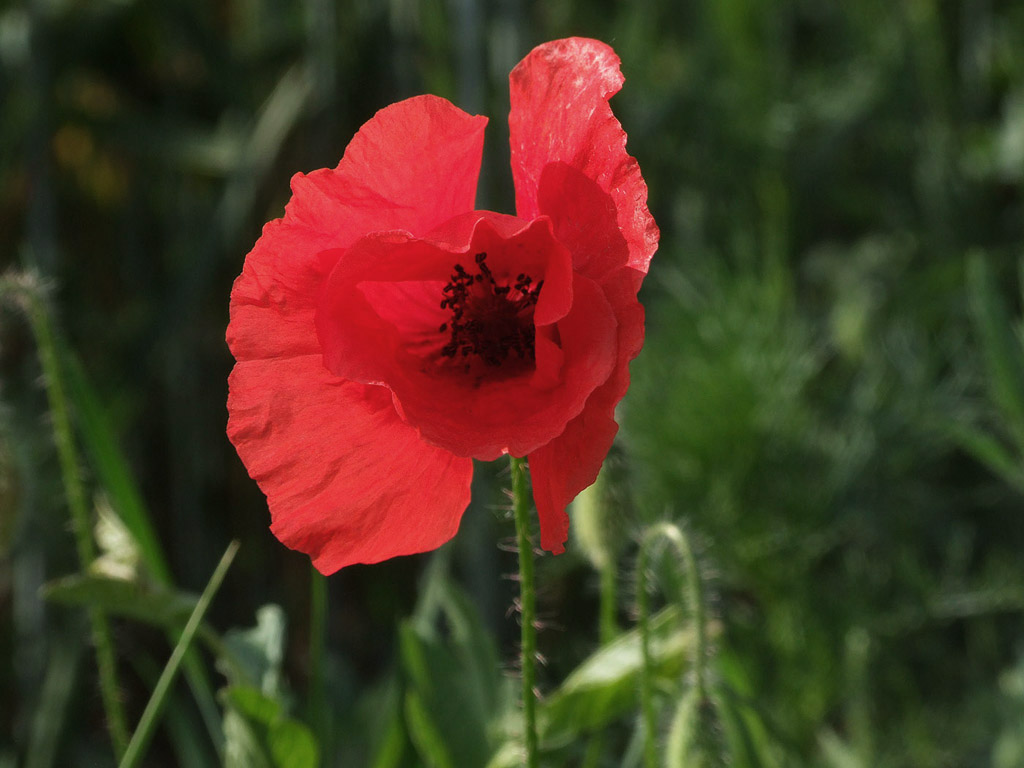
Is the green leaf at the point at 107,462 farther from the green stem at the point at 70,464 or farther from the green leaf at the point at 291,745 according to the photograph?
the green leaf at the point at 291,745

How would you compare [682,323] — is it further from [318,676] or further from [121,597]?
[121,597]

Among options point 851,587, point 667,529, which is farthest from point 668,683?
point 851,587

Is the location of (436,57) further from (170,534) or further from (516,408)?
(516,408)

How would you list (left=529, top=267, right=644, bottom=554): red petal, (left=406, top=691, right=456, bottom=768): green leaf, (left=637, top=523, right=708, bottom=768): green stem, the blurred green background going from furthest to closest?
1. the blurred green background
2. (left=406, top=691, right=456, bottom=768): green leaf
3. (left=637, top=523, right=708, bottom=768): green stem
4. (left=529, top=267, right=644, bottom=554): red petal

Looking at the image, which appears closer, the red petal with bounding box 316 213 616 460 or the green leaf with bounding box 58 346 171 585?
the red petal with bounding box 316 213 616 460

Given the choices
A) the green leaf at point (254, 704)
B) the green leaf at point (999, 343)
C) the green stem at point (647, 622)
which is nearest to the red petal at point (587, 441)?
the green stem at point (647, 622)

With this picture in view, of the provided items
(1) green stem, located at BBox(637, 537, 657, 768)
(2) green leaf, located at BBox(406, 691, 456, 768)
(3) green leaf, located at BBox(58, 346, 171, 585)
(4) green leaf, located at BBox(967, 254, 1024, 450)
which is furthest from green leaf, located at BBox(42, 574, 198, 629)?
(4) green leaf, located at BBox(967, 254, 1024, 450)

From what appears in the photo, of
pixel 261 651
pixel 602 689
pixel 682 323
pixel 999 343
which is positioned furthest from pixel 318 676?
pixel 682 323

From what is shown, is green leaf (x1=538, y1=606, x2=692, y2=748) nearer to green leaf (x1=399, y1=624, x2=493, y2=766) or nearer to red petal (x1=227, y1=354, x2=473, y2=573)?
green leaf (x1=399, y1=624, x2=493, y2=766)
